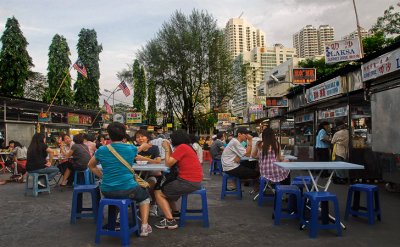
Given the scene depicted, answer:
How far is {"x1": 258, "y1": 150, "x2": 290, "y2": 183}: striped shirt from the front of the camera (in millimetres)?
6246

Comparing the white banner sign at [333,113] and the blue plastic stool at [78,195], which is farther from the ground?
the white banner sign at [333,113]

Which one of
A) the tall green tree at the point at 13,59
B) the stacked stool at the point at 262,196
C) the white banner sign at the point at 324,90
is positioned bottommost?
the stacked stool at the point at 262,196

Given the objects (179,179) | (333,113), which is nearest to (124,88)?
(333,113)

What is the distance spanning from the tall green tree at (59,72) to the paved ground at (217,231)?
87.7ft

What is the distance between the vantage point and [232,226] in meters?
4.95

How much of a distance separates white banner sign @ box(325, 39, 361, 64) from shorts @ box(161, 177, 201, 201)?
26.2ft

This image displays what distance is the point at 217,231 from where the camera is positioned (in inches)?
184

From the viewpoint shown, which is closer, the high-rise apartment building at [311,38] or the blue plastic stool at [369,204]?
the blue plastic stool at [369,204]

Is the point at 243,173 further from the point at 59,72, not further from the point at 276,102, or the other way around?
the point at 59,72

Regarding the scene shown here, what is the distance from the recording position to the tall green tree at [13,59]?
26516 mm

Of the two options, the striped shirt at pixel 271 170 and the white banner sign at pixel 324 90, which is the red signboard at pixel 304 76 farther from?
the striped shirt at pixel 271 170

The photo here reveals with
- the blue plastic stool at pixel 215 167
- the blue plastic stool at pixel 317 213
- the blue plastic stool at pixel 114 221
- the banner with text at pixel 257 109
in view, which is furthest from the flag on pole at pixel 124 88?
the blue plastic stool at pixel 317 213

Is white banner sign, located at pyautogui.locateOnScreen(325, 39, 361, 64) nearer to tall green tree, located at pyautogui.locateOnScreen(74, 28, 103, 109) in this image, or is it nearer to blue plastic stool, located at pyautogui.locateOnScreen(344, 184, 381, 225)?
blue plastic stool, located at pyautogui.locateOnScreen(344, 184, 381, 225)

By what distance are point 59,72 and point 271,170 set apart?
30.2 m
